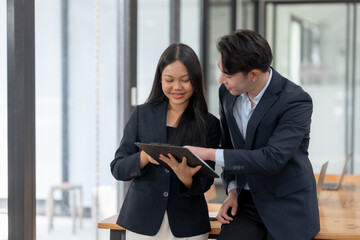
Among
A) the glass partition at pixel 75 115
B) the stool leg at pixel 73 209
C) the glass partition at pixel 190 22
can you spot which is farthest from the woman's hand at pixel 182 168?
the glass partition at pixel 190 22

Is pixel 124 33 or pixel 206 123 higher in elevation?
pixel 124 33

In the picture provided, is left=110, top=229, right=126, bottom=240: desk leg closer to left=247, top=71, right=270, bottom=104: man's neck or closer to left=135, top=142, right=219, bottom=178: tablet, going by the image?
left=135, top=142, right=219, bottom=178: tablet

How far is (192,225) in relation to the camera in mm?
2213

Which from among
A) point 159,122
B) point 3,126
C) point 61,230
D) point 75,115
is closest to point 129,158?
point 159,122

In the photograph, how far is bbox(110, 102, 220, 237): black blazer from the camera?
2.19 meters

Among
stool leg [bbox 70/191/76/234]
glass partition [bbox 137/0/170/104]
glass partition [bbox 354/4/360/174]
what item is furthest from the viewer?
glass partition [bbox 354/4/360/174]

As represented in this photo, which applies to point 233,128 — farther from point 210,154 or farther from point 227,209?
point 227,209

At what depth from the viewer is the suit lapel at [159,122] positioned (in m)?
2.23

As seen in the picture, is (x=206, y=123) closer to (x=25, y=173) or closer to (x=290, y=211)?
(x=290, y=211)

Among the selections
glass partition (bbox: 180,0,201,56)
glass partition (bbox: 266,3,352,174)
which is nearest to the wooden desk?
glass partition (bbox: 180,0,201,56)

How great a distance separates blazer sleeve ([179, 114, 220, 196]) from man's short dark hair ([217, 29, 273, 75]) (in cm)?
27

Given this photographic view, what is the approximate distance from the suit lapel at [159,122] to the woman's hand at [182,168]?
0.58 ft

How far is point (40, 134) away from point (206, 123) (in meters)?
1.02

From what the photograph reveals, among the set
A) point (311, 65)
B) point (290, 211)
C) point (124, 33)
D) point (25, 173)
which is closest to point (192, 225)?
point (290, 211)
